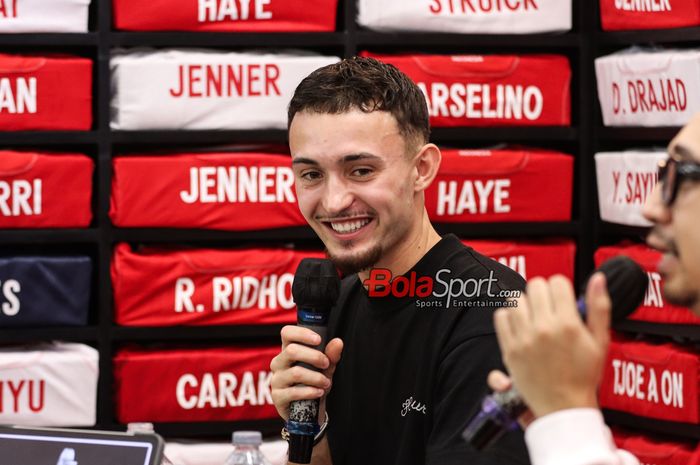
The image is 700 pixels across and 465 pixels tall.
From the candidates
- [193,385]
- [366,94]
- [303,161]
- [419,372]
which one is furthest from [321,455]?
[193,385]

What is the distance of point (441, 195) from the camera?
12.1 feet

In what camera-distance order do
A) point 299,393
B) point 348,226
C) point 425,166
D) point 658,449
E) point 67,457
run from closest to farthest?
point 67,457 → point 299,393 → point 348,226 → point 425,166 → point 658,449

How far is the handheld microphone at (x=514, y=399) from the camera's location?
1.24 metres

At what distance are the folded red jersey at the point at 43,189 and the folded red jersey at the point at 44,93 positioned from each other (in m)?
0.10

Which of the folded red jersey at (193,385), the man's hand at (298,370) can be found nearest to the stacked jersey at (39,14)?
the folded red jersey at (193,385)

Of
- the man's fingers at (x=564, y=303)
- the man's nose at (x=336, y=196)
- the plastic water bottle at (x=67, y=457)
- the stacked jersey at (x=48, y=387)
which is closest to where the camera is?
the man's fingers at (x=564, y=303)

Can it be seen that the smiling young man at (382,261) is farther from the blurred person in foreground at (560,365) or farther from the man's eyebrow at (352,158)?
the blurred person in foreground at (560,365)

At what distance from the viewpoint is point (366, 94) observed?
6.84 ft

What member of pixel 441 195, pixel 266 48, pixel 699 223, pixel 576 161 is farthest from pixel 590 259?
pixel 699 223

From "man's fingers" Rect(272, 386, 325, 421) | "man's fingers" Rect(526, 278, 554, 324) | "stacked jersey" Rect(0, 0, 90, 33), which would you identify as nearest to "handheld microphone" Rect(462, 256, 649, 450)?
"man's fingers" Rect(526, 278, 554, 324)

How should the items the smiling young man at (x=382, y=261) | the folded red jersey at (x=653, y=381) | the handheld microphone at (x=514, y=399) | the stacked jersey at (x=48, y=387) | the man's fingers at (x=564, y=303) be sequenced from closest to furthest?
the man's fingers at (x=564, y=303), the handheld microphone at (x=514, y=399), the smiling young man at (x=382, y=261), the folded red jersey at (x=653, y=381), the stacked jersey at (x=48, y=387)

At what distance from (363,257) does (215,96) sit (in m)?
1.63

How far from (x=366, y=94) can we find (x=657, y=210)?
899 mm

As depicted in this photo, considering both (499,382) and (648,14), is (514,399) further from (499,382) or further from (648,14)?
(648,14)
